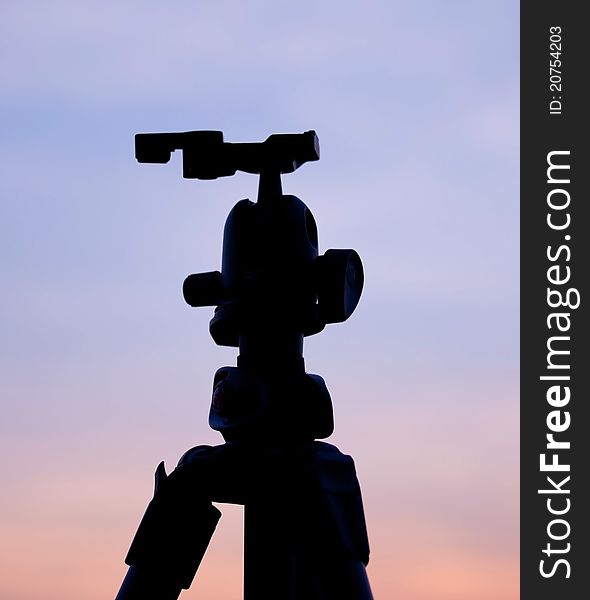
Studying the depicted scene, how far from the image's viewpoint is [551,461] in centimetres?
672

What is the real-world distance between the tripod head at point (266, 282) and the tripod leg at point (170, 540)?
34cm

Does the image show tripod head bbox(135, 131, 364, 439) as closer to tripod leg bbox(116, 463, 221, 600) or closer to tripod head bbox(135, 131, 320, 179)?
tripod head bbox(135, 131, 320, 179)

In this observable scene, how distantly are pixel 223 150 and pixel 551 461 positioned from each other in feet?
7.73

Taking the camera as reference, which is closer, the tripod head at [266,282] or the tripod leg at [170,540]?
the tripod leg at [170,540]

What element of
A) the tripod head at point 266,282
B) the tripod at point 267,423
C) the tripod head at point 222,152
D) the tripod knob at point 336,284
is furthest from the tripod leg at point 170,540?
the tripod head at point 222,152

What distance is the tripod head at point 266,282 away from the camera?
226 inches

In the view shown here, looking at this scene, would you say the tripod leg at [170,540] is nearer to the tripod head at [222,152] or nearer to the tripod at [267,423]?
the tripod at [267,423]

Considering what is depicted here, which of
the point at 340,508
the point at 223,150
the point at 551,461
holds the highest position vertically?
the point at 223,150

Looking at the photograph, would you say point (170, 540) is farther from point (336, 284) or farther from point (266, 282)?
point (336, 284)

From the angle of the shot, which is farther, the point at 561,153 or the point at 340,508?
the point at 561,153

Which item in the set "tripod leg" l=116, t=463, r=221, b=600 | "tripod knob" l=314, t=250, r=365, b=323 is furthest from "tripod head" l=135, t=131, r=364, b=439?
"tripod leg" l=116, t=463, r=221, b=600

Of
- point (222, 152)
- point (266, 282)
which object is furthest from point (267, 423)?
point (222, 152)

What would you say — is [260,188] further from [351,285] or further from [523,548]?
[523,548]

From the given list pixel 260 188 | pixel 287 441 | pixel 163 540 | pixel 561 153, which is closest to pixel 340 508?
pixel 287 441
